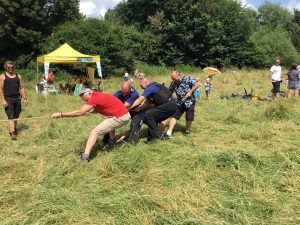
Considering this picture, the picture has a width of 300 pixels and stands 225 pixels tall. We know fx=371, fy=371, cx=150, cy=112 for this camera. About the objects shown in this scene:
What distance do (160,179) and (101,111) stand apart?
68.3 inches

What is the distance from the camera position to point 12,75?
7.76 m

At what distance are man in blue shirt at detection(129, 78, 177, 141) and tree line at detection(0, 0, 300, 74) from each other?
65.5 feet

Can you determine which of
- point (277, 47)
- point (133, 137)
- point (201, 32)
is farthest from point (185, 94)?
point (277, 47)

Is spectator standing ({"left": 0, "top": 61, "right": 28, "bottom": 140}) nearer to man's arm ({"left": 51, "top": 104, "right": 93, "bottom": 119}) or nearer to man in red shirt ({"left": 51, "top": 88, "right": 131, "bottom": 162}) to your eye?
man's arm ({"left": 51, "top": 104, "right": 93, "bottom": 119})

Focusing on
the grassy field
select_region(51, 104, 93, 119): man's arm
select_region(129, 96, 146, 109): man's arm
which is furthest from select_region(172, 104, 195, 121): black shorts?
select_region(51, 104, 93, 119): man's arm

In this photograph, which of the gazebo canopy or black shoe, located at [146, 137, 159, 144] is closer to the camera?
black shoe, located at [146, 137, 159, 144]

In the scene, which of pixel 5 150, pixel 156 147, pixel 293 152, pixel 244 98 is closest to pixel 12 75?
pixel 5 150

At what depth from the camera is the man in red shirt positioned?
569 centimetres

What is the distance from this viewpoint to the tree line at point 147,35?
88.7 feet

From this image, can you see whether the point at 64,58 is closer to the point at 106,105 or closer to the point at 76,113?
the point at 106,105

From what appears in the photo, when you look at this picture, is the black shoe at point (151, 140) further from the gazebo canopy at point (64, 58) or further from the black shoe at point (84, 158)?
the gazebo canopy at point (64, 58)

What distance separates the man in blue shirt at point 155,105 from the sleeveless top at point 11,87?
271 cm

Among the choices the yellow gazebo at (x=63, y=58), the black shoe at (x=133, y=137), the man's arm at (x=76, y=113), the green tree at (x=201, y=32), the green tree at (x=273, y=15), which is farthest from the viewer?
the green tree at (x=273, y=15)

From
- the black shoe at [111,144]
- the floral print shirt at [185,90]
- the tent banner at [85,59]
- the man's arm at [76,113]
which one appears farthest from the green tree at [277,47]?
the man's arm at [76,113]
